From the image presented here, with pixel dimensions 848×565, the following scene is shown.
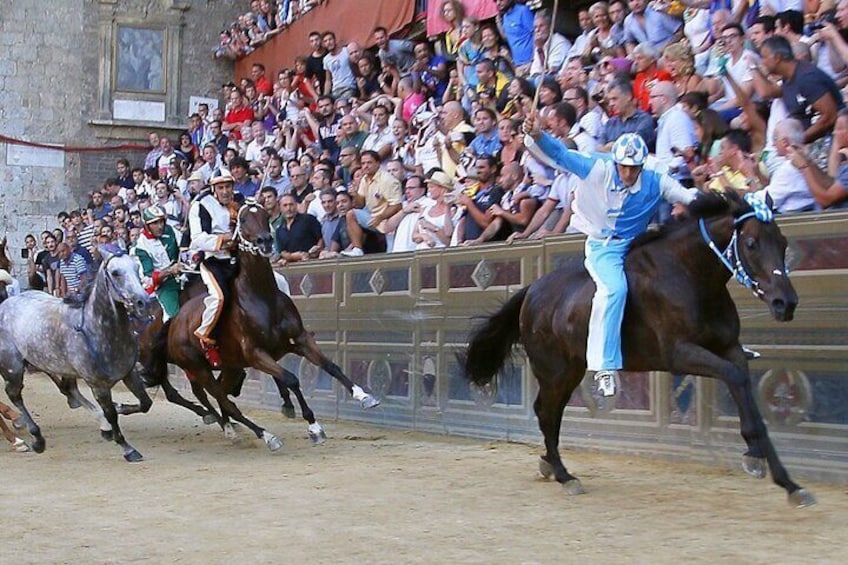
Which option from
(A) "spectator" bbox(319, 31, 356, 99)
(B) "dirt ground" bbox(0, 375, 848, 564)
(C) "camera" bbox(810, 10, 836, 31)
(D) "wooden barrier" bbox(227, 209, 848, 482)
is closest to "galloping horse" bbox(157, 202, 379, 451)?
(B) "dirt ground" bbox(0, 375, 848, 564)

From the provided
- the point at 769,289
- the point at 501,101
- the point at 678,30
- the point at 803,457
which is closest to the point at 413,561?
the point at 769,289

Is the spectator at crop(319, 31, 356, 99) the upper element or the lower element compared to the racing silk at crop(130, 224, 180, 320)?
upper

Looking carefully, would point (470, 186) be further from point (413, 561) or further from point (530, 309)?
point (413, 561)

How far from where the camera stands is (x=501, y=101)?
43.8ft

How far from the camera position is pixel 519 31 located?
14500 mm

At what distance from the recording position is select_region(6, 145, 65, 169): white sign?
98.2ft

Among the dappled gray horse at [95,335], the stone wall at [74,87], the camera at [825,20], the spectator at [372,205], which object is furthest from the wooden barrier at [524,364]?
the stone wall at [74,87]

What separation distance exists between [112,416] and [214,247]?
181cm

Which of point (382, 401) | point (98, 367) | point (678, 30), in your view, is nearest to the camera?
point (98, 367)

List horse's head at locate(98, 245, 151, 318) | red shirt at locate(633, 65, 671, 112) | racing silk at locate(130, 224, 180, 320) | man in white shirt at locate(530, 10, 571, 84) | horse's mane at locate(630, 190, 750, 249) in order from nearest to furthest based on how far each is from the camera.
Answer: horse's mane at locate(630, 190, 750, 249)
horse's head at locate(98, 245, 151, 318)
red shirt at locate(633, 65, 671, 112)
racing silk at locate(130, 224, 180, 320)
man in white shirt at locate(530, 10, 571, 84)

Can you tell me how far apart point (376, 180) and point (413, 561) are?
28.4 ft

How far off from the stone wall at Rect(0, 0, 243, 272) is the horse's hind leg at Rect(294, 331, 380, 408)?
68.7 ft

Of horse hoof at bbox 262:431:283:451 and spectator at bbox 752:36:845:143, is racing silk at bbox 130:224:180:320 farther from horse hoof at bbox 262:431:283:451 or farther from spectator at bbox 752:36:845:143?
spectator at bbox 752:36:845:143

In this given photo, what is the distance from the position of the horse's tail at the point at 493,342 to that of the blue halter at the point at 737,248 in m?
2.03
